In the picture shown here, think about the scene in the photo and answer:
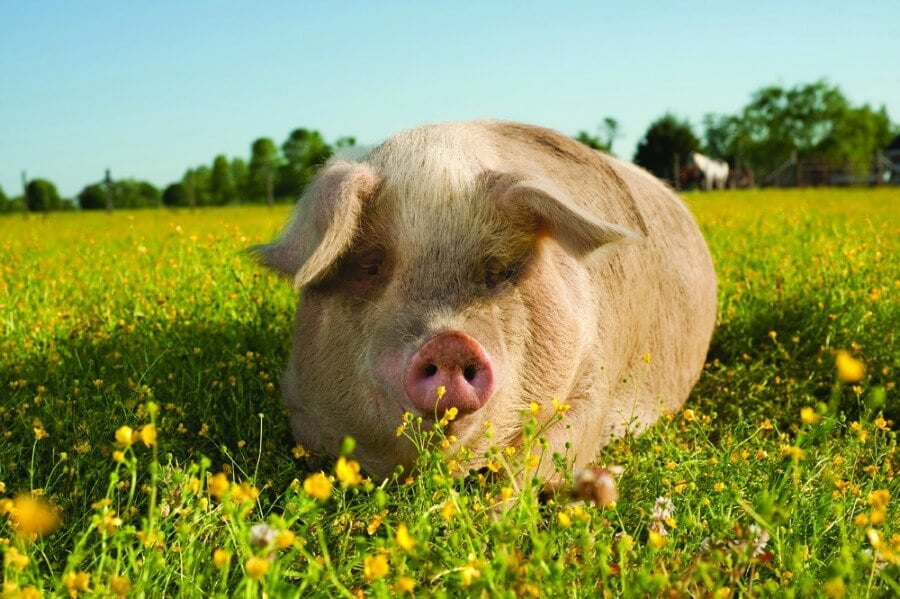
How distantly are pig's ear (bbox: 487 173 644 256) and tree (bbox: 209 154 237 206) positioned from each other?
9637cm

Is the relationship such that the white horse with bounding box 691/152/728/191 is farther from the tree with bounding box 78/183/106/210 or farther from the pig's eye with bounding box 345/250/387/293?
the pig's eye with bounding box 345/250/387/293

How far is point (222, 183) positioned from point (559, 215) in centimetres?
10455

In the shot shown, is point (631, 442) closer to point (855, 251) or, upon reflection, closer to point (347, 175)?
point (347, 175)

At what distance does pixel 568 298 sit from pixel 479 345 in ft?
2.36

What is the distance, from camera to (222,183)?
102688 mm

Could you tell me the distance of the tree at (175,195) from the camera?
238 ft

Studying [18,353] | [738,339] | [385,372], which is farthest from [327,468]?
[738,339]

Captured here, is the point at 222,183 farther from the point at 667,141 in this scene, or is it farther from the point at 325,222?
the point at 325,222

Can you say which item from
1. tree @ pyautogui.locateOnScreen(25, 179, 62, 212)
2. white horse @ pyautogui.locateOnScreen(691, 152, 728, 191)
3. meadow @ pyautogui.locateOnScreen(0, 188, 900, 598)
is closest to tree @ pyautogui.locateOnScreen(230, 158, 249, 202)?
tree @ pyautogui.locateOnScreen(25, 179, 62, 212)

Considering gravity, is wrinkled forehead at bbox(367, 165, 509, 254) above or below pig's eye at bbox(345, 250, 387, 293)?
above

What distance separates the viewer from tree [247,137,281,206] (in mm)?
90312

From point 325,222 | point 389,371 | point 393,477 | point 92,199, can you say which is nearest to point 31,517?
point 393,477

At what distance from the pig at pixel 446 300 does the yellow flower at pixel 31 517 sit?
1.00 meters

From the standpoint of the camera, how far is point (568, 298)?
3.37m
